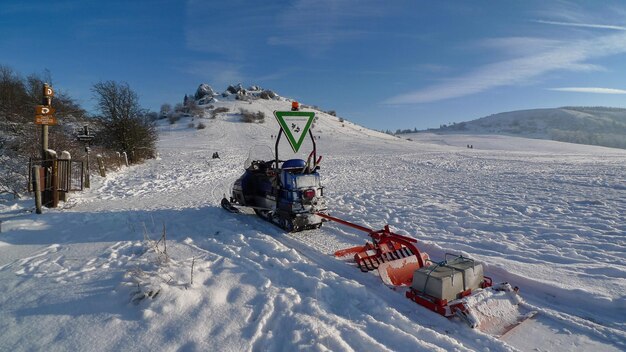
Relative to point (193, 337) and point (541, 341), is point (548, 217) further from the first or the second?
point (193, 337)

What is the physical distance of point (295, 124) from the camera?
730 cm

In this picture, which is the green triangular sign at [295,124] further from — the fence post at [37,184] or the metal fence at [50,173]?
the metal fence at [50,173]

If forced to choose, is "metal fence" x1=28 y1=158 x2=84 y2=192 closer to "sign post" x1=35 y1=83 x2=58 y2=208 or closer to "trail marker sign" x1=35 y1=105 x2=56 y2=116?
"sign post" x1=35 y1=83 x2=58 y2=208

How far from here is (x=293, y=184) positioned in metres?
7.34

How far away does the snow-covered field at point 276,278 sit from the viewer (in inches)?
131

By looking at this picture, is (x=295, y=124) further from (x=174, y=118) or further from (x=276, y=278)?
(x=174, y=118)

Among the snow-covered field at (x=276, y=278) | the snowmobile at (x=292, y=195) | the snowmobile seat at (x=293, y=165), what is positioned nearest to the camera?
the snow-covered field at (x=276, y=278)

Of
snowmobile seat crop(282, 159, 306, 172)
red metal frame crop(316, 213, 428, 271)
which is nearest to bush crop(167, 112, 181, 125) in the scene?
snowmobile seat crop(282, 159, 306, 172)

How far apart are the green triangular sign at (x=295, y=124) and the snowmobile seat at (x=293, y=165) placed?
530mm

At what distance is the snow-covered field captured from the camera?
3.32 metres

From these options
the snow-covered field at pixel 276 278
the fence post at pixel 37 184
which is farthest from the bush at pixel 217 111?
the fence post at pixel 37 184

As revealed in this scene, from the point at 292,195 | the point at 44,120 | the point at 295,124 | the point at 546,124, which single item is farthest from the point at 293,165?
the point at 546,124

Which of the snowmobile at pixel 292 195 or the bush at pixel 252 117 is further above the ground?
the bush at pixel 252 117

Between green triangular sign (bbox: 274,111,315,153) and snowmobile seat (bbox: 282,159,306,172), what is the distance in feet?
1.74
